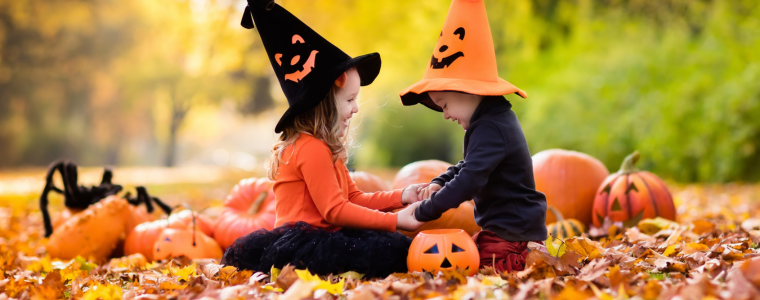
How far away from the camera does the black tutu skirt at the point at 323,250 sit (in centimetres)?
280

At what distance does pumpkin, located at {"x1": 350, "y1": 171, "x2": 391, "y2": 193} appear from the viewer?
414cm

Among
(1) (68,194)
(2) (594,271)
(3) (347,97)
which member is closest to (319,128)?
(3) (347,97)

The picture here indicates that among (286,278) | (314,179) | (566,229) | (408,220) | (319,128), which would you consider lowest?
Result: (566,229)

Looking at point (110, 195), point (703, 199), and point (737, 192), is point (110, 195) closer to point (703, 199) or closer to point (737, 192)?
Answer: point (703, 199)

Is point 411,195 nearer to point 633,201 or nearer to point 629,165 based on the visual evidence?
point 633,201

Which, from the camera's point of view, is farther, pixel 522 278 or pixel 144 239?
pixel 144 239

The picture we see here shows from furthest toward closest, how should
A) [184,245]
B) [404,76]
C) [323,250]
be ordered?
[404,76], [184,245], [323,250]

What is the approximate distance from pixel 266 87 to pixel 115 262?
2222cm

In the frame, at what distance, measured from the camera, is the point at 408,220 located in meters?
2.93

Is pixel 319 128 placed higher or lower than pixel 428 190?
higher

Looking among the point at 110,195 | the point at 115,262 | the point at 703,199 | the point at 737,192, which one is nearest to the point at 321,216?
the point at 115,262

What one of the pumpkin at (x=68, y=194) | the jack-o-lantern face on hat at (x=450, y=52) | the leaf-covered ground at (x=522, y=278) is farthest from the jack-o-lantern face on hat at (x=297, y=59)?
the pumpkin at (x=68, y=194)

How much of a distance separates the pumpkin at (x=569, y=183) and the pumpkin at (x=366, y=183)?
4.47ft

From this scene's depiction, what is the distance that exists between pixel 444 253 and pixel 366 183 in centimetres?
156
